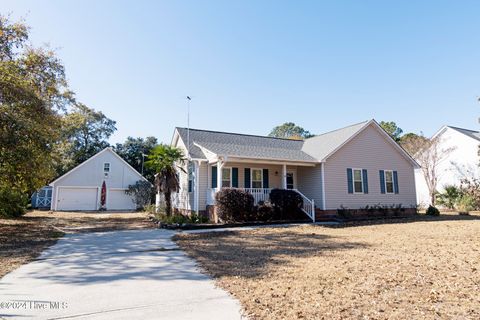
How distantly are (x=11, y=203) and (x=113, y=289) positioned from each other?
60.5ft

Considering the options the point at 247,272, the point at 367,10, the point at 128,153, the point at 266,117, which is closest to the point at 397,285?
the point at 247,272

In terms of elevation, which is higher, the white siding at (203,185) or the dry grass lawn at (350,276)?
the white siding at (203,185)

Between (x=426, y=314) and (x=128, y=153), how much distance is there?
46213 mm

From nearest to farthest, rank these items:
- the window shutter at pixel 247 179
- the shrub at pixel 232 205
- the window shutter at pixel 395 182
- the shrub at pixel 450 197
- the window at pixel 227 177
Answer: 1. the shrub at pixel 232 205
2. the window at pixel 227 177
3. the window shutter at pixel 247 179
4. the window shutter at pixel 395 182
5. the shrub at pixel 450 197

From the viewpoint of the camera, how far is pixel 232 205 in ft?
47.8

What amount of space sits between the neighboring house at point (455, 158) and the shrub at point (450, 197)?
5.82ft

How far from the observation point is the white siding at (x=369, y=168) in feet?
58.5

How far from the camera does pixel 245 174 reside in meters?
17.7

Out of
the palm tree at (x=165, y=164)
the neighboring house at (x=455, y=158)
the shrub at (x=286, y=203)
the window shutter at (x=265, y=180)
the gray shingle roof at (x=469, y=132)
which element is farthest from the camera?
the gray shingle roof at (x=469, y=132)

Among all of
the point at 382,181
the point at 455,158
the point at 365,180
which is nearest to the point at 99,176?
the point at 365,180

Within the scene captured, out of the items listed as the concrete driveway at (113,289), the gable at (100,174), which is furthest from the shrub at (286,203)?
the gable at (100,174)

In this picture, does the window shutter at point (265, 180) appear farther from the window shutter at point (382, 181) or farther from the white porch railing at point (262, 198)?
the window shutter at point (382, 181)

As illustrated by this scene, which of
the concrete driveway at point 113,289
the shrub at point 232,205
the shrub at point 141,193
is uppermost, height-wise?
the shrub at point 141,193

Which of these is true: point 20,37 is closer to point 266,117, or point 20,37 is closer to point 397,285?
point 266,117
